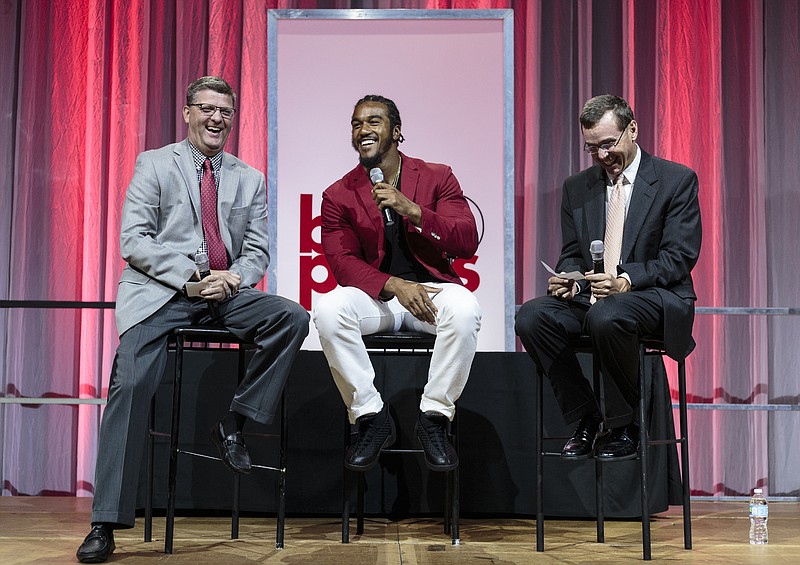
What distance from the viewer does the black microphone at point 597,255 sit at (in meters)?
2.84

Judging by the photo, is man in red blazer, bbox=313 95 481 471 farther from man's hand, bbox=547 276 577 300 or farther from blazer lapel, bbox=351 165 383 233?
man's hand, bbox=547 276 577 300

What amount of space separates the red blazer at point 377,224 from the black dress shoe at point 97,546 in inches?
42.6

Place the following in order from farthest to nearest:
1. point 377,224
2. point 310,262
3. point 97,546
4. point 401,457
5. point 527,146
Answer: point 527,146 < point 310,262 < point 401,457 < point 377,224 < point 97,546

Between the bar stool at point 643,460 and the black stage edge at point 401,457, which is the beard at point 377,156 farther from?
the bar stool at point 643,460

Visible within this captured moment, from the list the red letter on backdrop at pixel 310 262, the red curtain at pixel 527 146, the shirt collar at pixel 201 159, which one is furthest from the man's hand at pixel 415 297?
the red curtain at pixel 527 146

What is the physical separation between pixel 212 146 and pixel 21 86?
74.7 inches

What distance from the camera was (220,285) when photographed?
9.58 ft

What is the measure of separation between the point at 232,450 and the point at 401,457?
89 centimetres

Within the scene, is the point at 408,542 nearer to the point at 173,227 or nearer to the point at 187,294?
the point at 187,294

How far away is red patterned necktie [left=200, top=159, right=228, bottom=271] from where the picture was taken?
3123 mm

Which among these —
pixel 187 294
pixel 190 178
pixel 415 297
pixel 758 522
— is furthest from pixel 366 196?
pixel 758 522

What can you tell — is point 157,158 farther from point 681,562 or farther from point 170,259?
point 681,562

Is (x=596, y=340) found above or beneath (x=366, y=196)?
beneath

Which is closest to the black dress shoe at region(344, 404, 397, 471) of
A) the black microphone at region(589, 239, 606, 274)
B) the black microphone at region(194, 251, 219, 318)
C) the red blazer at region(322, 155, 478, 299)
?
the red blazer at region(322, 155, 478, 299)
